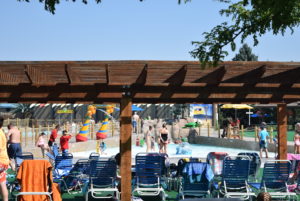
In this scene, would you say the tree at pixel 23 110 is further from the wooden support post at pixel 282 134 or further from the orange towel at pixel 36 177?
the orange towel at pixel 36 177

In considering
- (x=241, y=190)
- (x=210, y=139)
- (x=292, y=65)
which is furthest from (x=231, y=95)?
(x=210, y=139)

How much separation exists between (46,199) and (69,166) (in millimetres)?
3475

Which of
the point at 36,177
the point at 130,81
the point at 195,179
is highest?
the point at 130,81

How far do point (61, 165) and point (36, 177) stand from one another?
138 inches

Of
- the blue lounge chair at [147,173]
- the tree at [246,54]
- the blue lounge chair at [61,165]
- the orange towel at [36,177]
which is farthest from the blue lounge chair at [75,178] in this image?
the tree at [246,54]

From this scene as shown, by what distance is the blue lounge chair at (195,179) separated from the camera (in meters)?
9.88

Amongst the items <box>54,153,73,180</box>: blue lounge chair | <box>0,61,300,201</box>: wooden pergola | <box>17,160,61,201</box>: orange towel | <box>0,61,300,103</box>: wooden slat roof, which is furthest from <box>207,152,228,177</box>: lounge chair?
<box>17,160,61,201</box>: orange towel

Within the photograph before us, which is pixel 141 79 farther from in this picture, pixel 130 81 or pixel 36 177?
pixel 36 177

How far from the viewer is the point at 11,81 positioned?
1038 cm

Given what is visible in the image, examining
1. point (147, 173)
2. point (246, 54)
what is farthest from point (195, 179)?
point (246, 54)

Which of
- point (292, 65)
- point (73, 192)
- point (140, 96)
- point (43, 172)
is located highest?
point (292, 65)

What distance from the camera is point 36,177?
804 centimetres

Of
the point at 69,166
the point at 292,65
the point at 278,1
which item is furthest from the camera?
the point at 69,166

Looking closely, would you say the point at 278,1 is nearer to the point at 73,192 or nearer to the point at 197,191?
the point at 197,191
